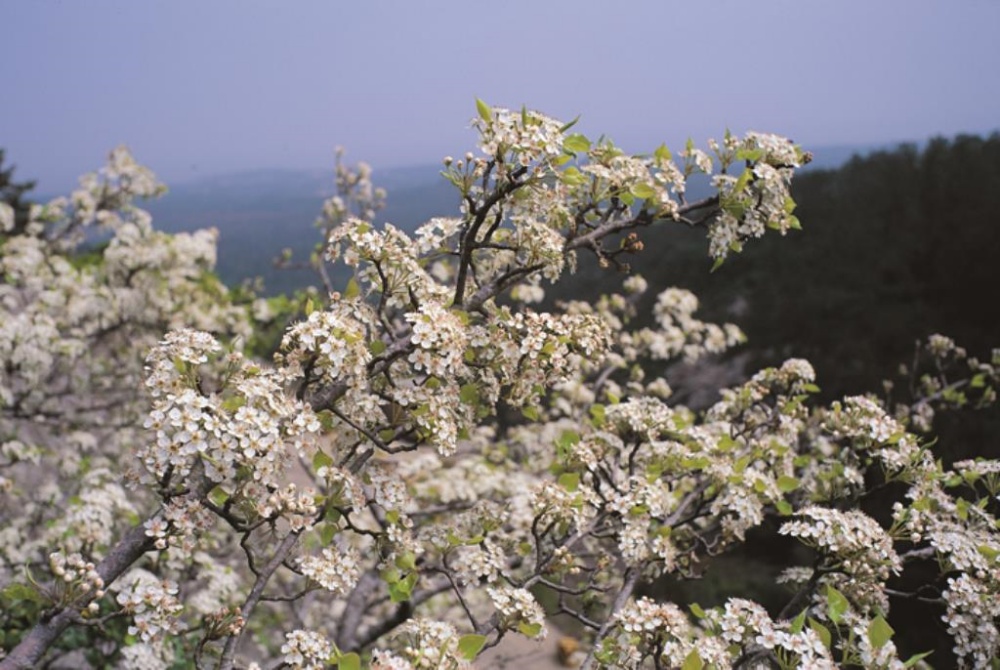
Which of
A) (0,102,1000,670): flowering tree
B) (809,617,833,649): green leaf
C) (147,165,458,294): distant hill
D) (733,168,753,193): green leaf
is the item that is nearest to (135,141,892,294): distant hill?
(147,165,458,294): distant hill

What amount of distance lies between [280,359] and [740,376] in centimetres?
2093

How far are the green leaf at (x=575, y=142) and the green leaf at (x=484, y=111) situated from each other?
33 cm

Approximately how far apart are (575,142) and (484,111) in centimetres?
41

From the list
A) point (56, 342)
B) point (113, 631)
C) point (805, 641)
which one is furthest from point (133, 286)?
point (805, 641)

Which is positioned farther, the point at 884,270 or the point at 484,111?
the point at 884,270

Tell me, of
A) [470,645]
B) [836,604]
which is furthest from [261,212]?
[836,604]

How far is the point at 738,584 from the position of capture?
14516 mm

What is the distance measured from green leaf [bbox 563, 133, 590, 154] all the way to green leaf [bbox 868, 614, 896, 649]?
2.08 meters

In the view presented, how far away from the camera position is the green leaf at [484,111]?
2.47 meters

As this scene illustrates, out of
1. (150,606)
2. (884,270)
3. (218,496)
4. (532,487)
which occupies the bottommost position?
(884,270)

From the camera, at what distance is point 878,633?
243 centimetres

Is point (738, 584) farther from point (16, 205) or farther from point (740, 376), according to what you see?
point (16, 205)

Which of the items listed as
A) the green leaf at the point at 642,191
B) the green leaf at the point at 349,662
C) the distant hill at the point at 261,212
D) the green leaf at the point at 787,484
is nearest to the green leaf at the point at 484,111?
the green leaf at the point at 642,191

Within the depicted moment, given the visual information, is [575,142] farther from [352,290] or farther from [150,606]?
[150,606]
